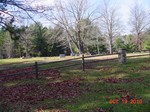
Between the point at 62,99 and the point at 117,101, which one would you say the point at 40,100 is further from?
the point at 117,101

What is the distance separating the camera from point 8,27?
49.1 ft

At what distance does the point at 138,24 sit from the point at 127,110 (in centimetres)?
5516

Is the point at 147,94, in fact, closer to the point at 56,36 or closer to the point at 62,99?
the point at 62,99

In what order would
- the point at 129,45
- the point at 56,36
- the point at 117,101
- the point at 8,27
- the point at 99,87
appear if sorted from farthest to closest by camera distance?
the point at 129,45 < the point at 56,36 < the point at 8,27 < the point at 99,87 < the point at 117,101

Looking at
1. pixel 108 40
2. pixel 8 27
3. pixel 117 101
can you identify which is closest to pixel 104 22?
pixel 108 40

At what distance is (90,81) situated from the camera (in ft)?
37.7

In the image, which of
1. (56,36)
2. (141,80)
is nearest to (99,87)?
(141,80)

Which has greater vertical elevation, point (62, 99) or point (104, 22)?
point (104, 22)

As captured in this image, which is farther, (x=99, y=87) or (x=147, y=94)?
(x=99, y=87)

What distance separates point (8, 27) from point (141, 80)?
8.76 meters

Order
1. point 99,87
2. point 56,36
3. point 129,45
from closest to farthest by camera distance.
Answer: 1. point 99,87
2. point 56,36
3. point 129,45

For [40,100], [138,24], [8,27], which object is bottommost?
[40,100]

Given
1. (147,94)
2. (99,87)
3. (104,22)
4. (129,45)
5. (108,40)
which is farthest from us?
(129,45)

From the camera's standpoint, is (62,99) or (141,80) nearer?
(62,99)
